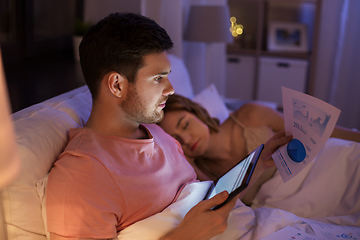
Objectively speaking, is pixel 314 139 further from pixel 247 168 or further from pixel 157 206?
pixel 157 206

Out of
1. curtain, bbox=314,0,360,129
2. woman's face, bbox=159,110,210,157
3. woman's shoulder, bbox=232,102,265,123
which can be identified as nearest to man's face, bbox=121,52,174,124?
woman's face, bbox=159,110,210,157

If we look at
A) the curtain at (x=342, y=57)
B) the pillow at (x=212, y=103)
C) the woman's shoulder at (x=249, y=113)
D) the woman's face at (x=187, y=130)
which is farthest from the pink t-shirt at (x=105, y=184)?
the curtain at (x=342, y=57)

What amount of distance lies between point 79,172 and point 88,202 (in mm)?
80

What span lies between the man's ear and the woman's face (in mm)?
622

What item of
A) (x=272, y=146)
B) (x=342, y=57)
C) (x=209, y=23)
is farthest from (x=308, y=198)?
(x=342, y=57)

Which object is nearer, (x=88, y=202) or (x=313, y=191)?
(x=88, y=202)

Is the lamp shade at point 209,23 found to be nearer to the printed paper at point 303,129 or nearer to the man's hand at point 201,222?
the printed paper at point 303,129

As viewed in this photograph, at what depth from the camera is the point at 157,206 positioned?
976 millimetres

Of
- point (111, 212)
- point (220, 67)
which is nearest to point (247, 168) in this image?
point (111, 212)

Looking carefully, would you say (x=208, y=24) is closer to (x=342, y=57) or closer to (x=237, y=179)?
(x=342, y=57)

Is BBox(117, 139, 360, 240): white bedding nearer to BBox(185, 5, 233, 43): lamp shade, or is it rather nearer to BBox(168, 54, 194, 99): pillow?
BBox(168, 54, 194, 99): pillow

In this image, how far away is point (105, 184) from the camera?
87 cm

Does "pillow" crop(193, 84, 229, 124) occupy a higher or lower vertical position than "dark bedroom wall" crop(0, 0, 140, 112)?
lower

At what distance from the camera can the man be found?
0.82 m
